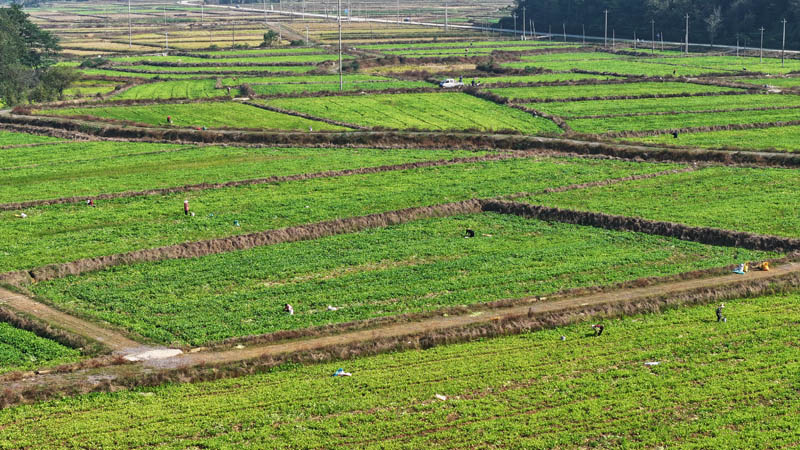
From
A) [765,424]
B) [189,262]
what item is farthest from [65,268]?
[765,424]

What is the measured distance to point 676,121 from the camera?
281 ft

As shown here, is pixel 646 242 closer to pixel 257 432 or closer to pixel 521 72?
pixel 257 432

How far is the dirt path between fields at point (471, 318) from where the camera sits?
1315 inches

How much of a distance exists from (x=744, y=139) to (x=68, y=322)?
2175 inches

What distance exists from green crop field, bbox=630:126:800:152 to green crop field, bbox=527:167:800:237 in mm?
9182

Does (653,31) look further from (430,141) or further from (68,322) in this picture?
(68,322)

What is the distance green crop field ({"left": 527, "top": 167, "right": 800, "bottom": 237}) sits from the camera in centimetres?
4988

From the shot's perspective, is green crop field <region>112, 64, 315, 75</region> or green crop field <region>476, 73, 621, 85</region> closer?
green crop field <region>476, 73, 621, 85</region>

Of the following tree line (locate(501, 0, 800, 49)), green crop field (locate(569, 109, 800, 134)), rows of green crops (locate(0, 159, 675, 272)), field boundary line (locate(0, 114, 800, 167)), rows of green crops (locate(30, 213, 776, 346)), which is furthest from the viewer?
tree line (locate(501, 0, 800, 49))

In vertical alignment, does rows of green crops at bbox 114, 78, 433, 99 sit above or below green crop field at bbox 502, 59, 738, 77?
below

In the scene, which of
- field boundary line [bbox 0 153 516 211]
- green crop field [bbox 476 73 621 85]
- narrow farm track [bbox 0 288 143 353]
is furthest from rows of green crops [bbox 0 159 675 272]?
green crop field [bbox 476 73 621 85]

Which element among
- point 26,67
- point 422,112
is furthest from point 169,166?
point 26,67

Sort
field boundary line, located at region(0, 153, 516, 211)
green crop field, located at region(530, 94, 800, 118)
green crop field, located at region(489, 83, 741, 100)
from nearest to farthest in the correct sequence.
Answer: field boundary line, located at region(0, 153, 516, 211) → green crop field, located at region(530, 94, 800, 118) → green crop field, located at region(489, 83, 741, 100)

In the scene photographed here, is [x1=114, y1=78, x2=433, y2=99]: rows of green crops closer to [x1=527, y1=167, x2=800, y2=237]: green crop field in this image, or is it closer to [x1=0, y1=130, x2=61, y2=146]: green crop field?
[x1=0, y1=130, x2=61, y2=146]: green crop field
